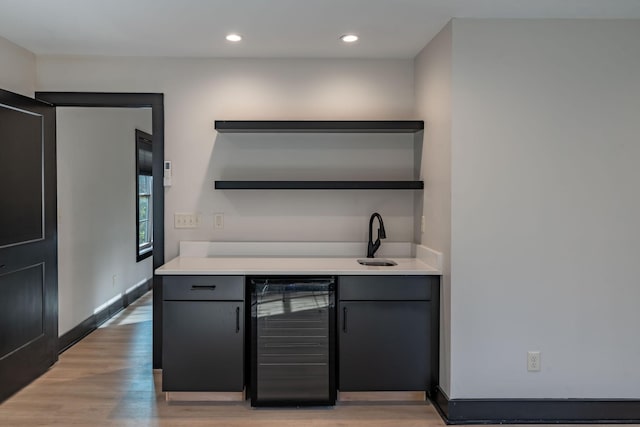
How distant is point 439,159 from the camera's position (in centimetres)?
286

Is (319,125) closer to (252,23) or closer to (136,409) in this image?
(252,23)

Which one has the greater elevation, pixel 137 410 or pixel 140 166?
pixel 140 166

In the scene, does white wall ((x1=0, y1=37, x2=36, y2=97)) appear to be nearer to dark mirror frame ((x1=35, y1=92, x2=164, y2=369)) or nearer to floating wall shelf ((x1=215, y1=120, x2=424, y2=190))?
dark mirror frame ((x1=35, y1=92, x2=164, y2=369))

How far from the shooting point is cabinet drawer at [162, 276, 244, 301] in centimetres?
283

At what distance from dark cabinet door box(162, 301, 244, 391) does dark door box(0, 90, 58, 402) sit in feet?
3.32

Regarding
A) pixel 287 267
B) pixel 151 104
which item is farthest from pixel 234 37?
pixel 287 267

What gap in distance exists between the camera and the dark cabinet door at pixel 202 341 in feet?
9.30

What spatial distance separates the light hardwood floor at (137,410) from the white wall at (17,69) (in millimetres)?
1983

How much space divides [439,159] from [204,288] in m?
1.60

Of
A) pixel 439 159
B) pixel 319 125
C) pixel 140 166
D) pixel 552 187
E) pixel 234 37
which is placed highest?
pixel 234 37

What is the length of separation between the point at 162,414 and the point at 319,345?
99cm

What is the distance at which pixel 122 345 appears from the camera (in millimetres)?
4004

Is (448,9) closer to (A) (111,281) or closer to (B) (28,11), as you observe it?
(B) (28,11)

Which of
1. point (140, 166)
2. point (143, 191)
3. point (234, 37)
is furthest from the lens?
point (143, 191)
